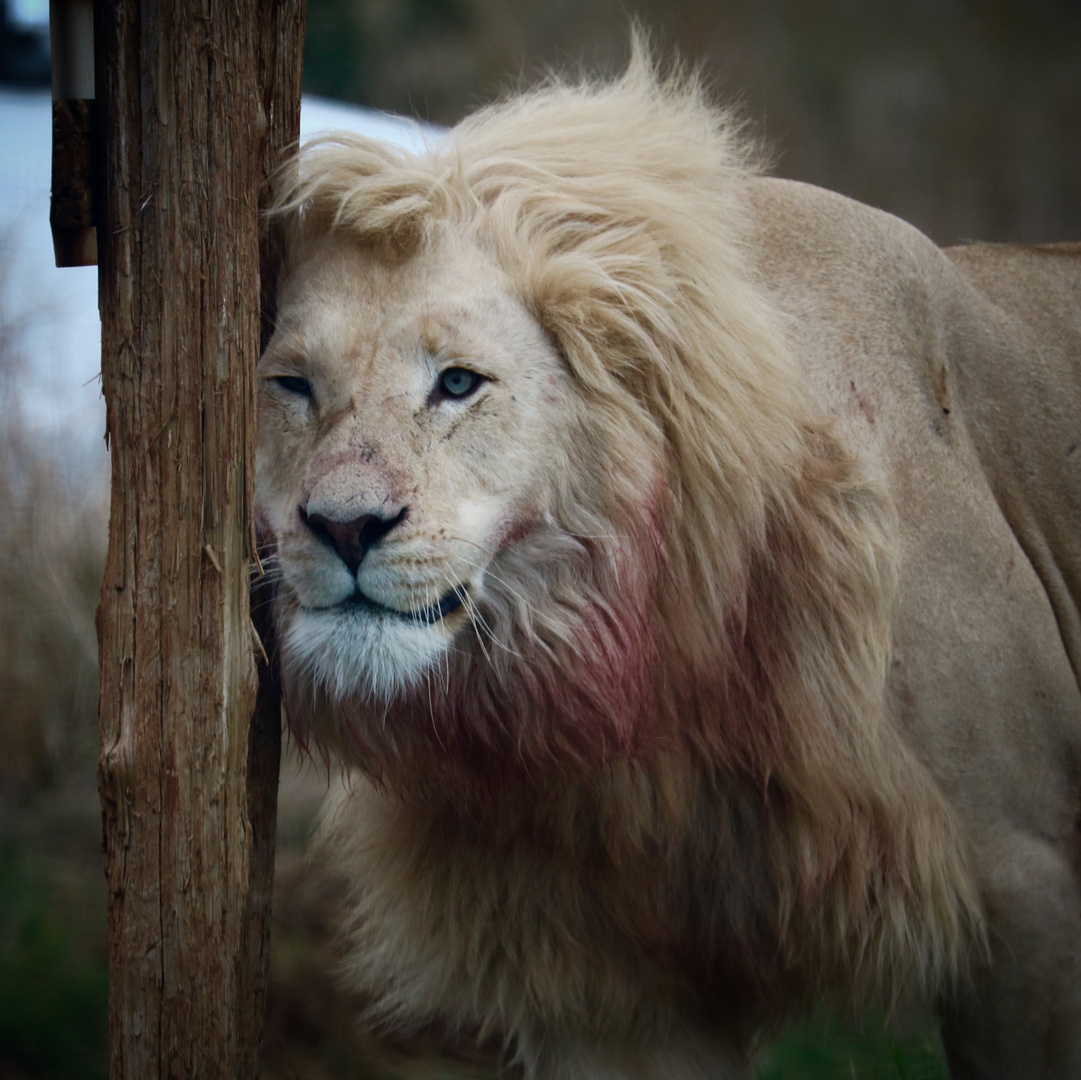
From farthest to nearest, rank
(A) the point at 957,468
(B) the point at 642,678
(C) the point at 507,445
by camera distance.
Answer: (A) the point at 957,468
(B) the point at 642,678
(C) the point at 507,445

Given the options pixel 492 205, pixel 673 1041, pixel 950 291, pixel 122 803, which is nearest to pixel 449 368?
pixel 492 205

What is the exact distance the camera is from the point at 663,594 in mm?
1915

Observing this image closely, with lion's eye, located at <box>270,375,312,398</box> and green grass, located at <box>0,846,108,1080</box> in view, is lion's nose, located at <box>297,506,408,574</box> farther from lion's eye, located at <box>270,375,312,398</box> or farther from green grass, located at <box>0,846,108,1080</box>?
green grass, located at <box>0,846,108,1080</box>

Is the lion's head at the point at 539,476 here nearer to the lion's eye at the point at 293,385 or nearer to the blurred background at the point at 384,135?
the lion's eye at the point at 293,385

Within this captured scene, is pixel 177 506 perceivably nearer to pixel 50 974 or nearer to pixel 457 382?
pixel 457 382

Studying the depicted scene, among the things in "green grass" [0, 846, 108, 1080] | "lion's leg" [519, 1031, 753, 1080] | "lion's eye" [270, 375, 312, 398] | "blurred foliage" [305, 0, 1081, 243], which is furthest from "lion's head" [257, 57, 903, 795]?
"blurred foliage" [305, 0, 1081, 243]

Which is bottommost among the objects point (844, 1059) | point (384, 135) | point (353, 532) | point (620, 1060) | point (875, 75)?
point (844, 1059)

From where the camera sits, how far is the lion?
1.77m

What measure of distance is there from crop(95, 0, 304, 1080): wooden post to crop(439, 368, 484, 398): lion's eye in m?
0.27

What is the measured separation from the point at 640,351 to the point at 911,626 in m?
0.72

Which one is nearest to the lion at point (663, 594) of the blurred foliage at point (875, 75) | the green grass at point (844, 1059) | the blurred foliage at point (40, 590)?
the green grass at point (844, 1059)

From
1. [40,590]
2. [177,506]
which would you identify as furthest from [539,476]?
[40,590]

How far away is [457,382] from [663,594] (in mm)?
470

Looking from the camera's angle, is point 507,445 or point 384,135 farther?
point 384,135
